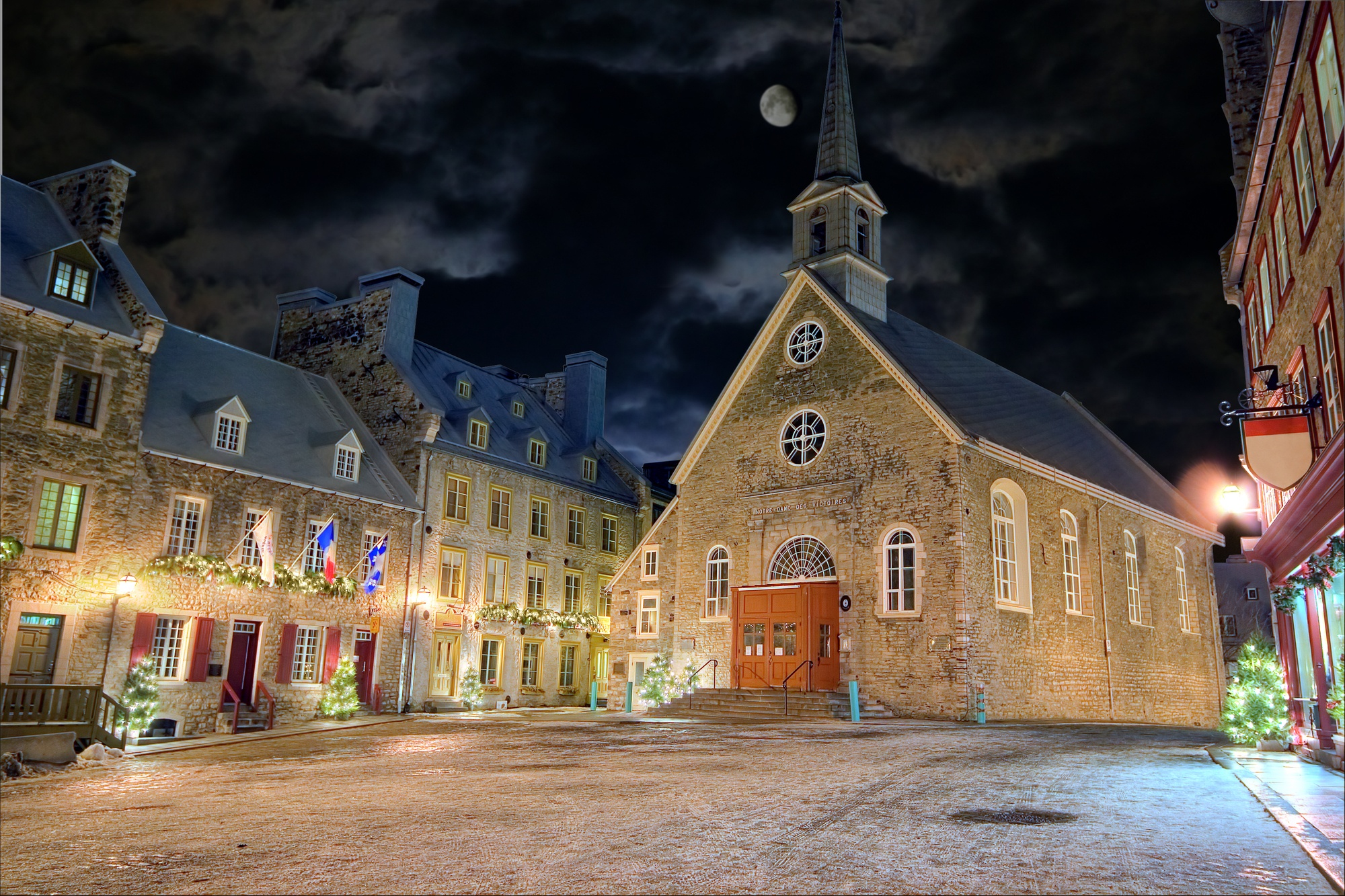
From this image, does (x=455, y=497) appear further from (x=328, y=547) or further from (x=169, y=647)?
(x=169, y=647)

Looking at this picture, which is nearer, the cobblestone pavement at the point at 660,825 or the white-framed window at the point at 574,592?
the cobblestone pavement at the point at 660,825

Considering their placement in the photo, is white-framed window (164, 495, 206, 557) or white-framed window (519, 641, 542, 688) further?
white-framed window (519, 641, 542, 688)

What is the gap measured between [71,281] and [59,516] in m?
5.14

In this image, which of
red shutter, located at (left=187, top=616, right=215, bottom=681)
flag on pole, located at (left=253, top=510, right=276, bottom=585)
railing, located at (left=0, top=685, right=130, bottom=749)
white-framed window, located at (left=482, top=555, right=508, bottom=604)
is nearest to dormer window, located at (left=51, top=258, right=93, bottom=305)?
flag on pole, located at (left=253, top=510, right=276, bottom=585)

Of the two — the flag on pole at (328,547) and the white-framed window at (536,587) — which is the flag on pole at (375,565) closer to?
the flag on pole at (328,547)

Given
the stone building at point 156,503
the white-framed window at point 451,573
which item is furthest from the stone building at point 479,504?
the stone building at point 156,503

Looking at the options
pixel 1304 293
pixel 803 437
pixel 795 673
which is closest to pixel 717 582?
pixel 795 673

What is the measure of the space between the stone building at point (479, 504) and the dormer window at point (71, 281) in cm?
1062

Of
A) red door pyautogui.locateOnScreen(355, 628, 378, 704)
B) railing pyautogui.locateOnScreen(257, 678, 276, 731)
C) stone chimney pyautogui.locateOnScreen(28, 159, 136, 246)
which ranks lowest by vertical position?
railing pyautogui.locateOnScreen(257, 678, 276, 731)

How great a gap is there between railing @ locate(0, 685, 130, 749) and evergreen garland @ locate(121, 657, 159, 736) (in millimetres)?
2776

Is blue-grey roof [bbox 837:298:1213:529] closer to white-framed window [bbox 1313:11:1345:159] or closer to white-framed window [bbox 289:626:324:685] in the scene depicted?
white-framed window [bbox 1313:11:1345:159]

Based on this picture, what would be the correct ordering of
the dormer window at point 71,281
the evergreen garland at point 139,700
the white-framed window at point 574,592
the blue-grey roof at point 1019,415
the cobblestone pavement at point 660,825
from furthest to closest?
the white-framed window at point 574,592, the blue-grey roof at point 1019,415, the dormer window at point 71,281, the evergreen garland at point 139,700, the cobblestone pavement at point 660,825

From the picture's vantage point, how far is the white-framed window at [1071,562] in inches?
1061

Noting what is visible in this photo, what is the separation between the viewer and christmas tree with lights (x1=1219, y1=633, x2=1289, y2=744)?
1522 cm
